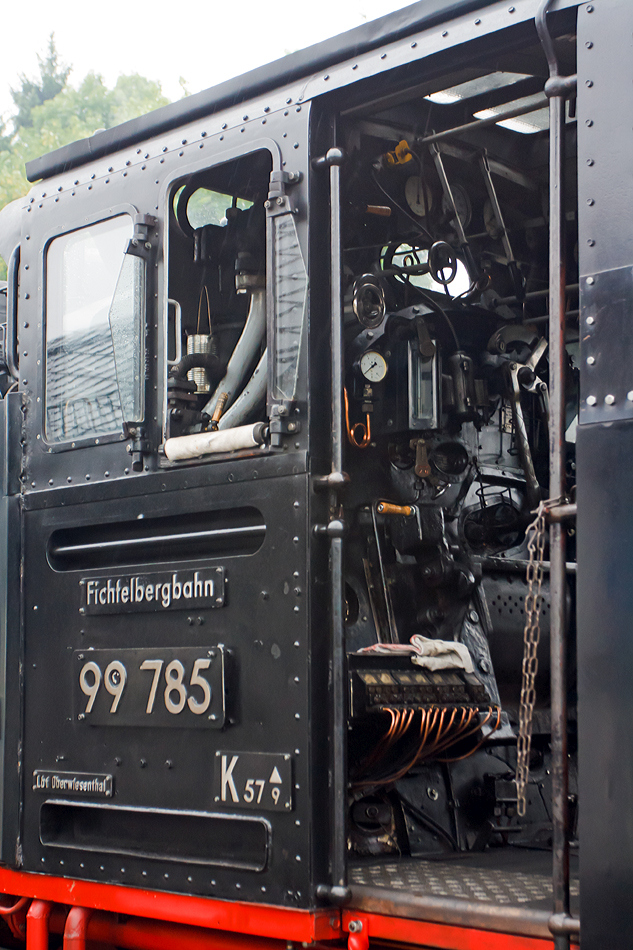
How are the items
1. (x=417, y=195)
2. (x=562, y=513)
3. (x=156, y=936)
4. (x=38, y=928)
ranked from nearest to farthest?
(x=562, y=513) < (x=156, y=936) < (x=38, y=928) < (x=417, y=195)

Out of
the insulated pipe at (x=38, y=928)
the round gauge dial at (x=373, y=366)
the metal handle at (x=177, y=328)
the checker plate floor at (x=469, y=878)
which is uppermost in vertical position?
the metal handle at (x=177, y=328)

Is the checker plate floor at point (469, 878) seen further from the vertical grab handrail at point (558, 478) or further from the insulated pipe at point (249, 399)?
the insulated pipe at point (249, 399)

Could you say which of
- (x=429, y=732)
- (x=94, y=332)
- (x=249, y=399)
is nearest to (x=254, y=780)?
(x=429, y=732)

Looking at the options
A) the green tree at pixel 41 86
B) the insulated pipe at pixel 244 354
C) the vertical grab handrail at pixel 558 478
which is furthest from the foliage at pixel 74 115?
the vertical grab handrail at pixel 558 478

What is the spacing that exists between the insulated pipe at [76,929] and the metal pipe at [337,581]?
1.15m

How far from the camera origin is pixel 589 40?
281cm

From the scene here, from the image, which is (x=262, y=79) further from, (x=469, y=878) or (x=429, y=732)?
(x=469, y=878)

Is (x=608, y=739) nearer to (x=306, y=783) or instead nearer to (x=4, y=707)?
(x=306, y=783)

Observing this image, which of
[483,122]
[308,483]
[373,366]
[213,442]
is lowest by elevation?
[308,483]

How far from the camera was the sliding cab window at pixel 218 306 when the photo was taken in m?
3.79

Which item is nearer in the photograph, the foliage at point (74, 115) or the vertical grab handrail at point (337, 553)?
the vertical grab handrail at point (337, 553)

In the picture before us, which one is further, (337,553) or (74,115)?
(74,115)

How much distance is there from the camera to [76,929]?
3.82 metres

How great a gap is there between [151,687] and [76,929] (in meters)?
0.91
